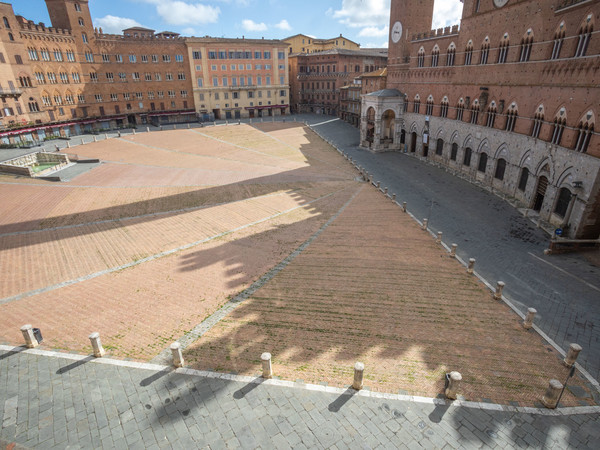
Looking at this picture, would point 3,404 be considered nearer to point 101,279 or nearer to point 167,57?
point 101,279

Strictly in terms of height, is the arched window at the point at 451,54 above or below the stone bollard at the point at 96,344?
above

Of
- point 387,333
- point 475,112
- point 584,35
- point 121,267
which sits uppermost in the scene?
point 584,35

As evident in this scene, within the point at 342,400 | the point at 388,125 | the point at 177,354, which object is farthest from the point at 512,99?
the point at 177,354

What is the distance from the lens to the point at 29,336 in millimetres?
10016

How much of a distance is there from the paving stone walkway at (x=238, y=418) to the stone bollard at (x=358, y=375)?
0.20 meters

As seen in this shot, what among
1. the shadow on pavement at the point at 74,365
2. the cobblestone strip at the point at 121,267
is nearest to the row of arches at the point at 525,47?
the cobblestone strip at the point at 121,267

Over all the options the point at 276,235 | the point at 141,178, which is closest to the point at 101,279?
the point at 276,235

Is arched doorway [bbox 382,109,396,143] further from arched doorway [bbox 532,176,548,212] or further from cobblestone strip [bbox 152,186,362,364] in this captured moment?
cobblestone strip [bbox 152,186,362,364]

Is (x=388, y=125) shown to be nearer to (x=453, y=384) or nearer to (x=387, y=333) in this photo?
(x=387, y=333)

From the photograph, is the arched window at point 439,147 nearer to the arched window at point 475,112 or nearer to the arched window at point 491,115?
the arched window at point 475,112

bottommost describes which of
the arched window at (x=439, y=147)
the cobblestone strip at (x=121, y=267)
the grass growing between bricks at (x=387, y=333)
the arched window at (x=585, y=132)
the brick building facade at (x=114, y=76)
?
the cobblestone strip at (x=121, y=267)

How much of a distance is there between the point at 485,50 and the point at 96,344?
3618 cm

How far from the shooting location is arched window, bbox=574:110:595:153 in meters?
19.7

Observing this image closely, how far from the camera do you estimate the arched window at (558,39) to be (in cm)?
2198
